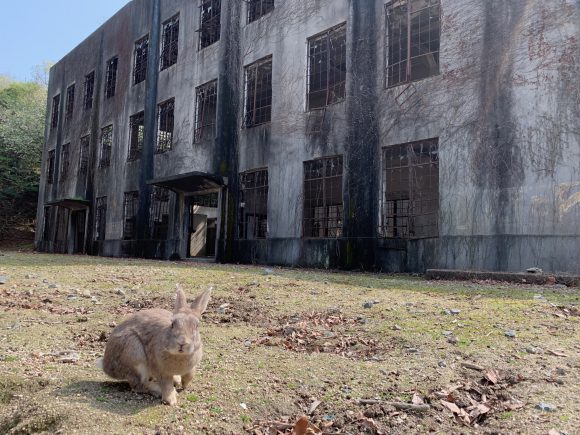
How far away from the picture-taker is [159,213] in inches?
777

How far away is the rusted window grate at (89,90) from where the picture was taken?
26.4m

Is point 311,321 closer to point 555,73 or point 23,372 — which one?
point 23,372

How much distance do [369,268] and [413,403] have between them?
869 cm

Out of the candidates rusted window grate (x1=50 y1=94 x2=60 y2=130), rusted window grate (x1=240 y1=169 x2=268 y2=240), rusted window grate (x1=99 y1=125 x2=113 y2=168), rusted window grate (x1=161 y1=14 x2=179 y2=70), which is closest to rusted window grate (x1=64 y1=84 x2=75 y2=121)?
rusted window grate (x1=50 y1=94 x2=60 y2=130)

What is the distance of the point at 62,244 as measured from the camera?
27.1 meters

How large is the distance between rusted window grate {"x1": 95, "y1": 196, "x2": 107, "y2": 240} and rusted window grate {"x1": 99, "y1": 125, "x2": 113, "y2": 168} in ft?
5.69

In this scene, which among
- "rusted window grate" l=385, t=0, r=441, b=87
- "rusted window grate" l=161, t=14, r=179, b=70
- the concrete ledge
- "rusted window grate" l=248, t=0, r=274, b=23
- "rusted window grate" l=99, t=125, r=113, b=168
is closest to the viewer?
the concrete ledge

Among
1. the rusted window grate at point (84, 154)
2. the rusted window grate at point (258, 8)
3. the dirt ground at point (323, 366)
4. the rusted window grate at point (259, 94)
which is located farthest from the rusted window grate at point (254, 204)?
Answer: the rusted window grate at point (84, 154)

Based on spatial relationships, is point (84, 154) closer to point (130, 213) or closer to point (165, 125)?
point (130, 213)

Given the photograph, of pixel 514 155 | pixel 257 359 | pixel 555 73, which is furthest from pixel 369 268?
pixel 257 359

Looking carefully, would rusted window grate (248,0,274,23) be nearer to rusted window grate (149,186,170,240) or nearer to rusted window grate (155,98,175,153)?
rusted window grate (155,98,175,153)

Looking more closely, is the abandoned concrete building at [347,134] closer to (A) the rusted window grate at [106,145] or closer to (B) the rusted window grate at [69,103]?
(A) the rusted window grate at [106,145]

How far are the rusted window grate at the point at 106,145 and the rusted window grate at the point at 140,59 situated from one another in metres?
3.04

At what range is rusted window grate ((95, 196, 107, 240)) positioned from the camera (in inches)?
912
